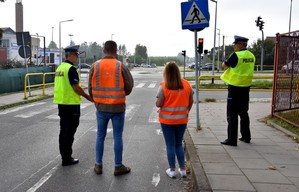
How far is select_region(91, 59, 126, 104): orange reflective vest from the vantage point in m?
5.09

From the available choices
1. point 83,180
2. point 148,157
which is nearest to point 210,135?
point 148,157

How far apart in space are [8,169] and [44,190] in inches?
47.2

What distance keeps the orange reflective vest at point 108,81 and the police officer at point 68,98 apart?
56 centimetres

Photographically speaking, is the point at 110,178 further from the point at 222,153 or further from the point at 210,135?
the point at 210,135

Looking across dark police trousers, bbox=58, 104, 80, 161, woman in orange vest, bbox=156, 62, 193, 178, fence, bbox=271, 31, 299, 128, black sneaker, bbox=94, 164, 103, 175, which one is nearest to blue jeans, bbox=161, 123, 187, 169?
woman in orange vest, bbox=156, 62, 193, 178

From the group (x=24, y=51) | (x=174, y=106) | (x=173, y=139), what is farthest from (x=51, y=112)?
(x=174, y=106)

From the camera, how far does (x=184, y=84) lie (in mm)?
5059

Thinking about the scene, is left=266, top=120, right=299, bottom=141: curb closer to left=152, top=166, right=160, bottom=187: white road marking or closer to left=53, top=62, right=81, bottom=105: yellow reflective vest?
left=152, top=166, right=160, bottom=187: white road marking

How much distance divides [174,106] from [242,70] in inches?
86.9

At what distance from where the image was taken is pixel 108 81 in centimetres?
512

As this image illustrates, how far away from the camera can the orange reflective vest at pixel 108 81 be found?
509 centimetres

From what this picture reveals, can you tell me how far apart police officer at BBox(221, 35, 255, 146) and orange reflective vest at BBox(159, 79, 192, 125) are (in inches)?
75.3

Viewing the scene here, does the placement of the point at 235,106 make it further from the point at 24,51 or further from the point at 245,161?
the point at 24,51

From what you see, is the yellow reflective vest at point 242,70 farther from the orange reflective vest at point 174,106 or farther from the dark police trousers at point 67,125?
the dark police trousers at point 67,125
